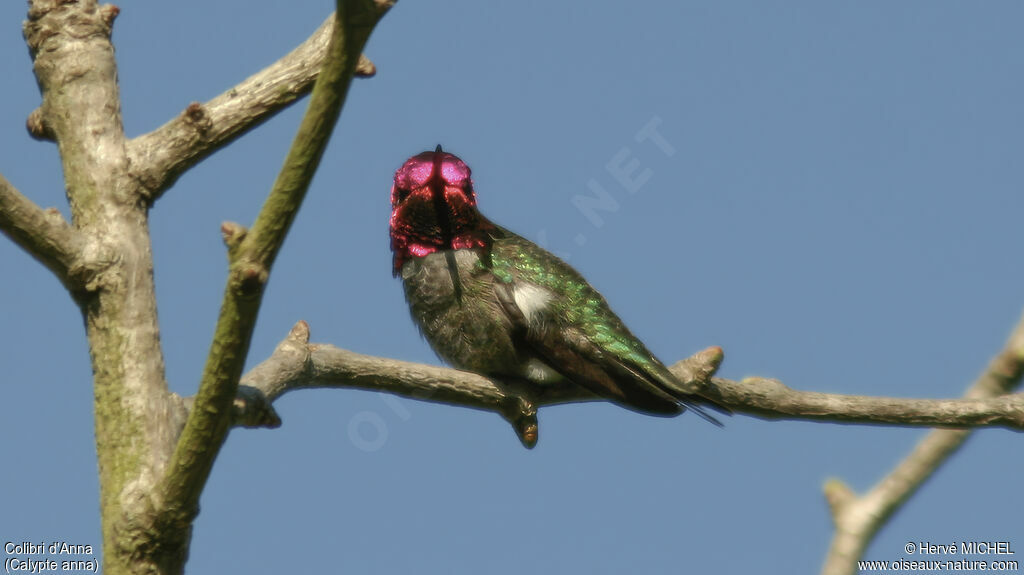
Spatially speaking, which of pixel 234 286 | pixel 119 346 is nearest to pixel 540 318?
pixel 119 346

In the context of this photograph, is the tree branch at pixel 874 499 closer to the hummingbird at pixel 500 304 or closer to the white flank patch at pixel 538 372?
the hummingbird at pixel 500 304

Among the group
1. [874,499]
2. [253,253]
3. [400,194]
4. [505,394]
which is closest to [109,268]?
[253,253]

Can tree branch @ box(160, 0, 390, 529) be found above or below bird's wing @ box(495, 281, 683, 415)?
below

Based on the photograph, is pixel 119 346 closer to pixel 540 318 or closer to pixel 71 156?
pixel 71 156

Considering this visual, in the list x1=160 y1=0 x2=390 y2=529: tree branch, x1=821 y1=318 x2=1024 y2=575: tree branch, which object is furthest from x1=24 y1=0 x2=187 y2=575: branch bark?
x1=821 y1=318 x2=1024 y2=575: tree branch

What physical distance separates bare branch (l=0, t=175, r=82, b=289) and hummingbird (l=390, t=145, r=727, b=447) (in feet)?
12.5

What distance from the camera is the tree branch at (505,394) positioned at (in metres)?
4.55

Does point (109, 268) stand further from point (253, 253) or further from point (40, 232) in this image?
point (253, 253)

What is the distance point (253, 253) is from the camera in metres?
3.06

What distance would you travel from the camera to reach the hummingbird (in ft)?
24.2

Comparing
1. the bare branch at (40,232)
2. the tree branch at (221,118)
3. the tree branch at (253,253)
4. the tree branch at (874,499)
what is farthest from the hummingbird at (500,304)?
the tree branch at (874,499)

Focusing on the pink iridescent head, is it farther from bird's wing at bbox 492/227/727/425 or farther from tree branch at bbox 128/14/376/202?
tree branch at bbox 128/14/376/202

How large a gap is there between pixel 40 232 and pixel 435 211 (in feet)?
15.0

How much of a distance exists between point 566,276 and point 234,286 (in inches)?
202
